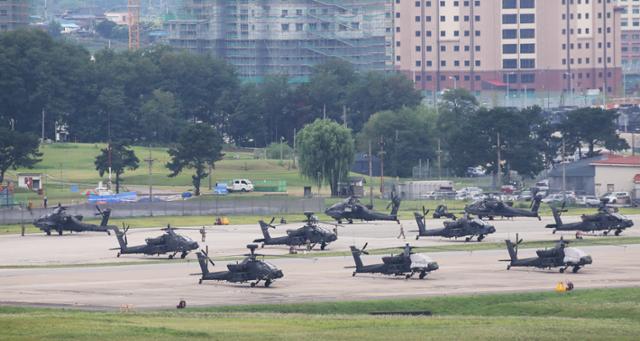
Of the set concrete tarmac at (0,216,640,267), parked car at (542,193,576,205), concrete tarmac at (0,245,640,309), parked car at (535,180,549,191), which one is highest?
parked car at (535,180,549,191)

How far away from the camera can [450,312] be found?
62.9 meters

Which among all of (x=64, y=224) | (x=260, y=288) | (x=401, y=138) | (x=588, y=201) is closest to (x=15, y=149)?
(x=401, y=138)

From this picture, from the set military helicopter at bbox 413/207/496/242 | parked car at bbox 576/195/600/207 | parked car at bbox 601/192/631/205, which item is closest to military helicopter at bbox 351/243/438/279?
military helicopter at bbox 413/207/496/242

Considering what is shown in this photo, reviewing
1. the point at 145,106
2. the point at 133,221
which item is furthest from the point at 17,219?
the point at 145,106

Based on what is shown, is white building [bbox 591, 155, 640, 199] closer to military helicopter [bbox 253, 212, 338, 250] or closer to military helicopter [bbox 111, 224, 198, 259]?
military helicopter [bbox 253, 212, 338, 250]

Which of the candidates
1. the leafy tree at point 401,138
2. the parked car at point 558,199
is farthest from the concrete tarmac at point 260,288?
the leafy tree at point 401,138

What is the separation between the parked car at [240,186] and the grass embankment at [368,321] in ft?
281

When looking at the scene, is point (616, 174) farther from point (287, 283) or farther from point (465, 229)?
point (287, 283)

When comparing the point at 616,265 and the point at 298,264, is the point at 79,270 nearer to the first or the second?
the point at 298,264

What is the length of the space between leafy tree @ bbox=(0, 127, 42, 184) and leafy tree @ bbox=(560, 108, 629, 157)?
184 feet

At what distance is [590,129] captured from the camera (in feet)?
570

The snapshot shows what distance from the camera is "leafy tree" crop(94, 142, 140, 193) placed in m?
152

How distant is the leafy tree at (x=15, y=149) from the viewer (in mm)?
150750

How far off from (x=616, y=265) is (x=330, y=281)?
15119 millimetres
